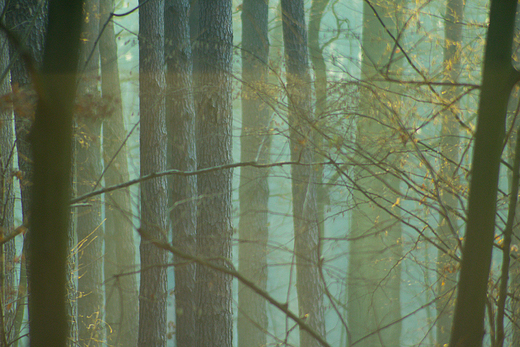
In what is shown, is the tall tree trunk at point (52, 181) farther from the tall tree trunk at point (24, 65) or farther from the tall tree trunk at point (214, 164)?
the tall tree trunk at point (214, 164)

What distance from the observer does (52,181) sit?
1.33 metres

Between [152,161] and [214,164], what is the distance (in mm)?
989

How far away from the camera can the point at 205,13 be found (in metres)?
4.89

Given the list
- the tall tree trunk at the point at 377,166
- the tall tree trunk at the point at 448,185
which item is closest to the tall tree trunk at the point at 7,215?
the tall tree trunk at the point at 377,166

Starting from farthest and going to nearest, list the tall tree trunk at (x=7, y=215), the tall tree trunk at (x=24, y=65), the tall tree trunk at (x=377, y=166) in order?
the tall tree trunk at (x=7, y=215)
the tall tree trunk at (x=24, y=65)
the tall tree trunk at (x=377, y=166)

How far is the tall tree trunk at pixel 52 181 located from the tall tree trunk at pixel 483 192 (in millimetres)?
1376

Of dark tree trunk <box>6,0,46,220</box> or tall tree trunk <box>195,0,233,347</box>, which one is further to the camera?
tall tree trunk <box>195,0,233,347</box>

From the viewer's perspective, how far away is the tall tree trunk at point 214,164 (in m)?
4.77

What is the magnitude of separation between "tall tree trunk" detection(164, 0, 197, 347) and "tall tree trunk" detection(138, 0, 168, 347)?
0.60 ft

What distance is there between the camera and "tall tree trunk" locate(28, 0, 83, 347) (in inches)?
51.5

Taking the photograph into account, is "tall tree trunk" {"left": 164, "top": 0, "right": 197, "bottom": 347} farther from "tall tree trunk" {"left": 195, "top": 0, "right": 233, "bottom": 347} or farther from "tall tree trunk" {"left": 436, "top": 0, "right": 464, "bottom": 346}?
"tall tree trunk" {"left": 436, "top": 0, "right": 464, "bottom": 346}

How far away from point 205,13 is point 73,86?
3.88 metres

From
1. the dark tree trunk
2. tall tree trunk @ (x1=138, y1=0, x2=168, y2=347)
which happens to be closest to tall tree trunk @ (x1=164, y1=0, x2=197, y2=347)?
tall tree trunk @ (x1=138, y1=0, x2=168, y2=347)

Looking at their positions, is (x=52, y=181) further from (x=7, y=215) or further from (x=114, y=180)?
(x=114, y=180)
